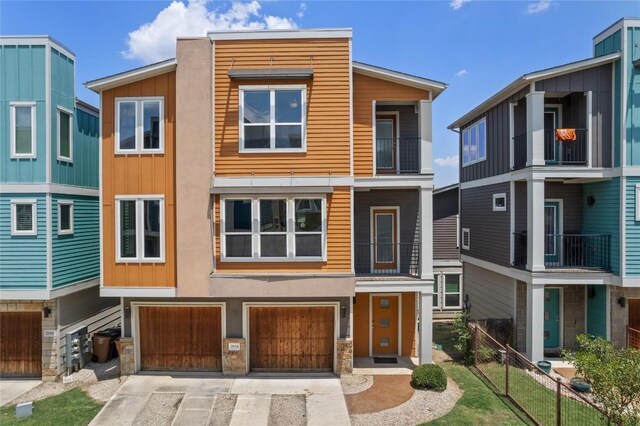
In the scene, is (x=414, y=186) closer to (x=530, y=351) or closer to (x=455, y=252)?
(x=530, y=351)

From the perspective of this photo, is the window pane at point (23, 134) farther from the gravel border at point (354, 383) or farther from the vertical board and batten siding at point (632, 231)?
the vertical board and batten siding at point (632, 231)

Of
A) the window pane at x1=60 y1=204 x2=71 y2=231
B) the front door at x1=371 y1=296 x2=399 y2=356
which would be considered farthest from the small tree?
the window pane at x1=60 y1=204 x2=71 y2=231

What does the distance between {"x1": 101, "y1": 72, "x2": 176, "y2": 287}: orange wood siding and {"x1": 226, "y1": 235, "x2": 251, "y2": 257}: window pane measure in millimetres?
1607

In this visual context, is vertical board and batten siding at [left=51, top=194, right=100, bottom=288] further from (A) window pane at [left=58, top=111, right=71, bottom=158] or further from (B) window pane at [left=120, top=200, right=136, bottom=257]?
(B) window pane at [left=120, top=200, right=136, bottom=257]

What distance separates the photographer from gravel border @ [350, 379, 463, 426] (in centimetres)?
887

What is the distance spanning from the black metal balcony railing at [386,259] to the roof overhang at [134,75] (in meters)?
8.09

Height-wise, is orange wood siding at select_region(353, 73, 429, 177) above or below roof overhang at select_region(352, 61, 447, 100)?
below

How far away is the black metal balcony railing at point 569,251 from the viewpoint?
41.1 feet

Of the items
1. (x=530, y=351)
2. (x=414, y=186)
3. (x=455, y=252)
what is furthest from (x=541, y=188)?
(x=455, y=252)

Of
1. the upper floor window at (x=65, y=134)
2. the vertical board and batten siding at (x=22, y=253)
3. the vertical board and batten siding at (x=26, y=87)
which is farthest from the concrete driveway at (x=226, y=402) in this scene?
the upper floor window at (x=65, y=134)

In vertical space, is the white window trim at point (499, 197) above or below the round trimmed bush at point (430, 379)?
above

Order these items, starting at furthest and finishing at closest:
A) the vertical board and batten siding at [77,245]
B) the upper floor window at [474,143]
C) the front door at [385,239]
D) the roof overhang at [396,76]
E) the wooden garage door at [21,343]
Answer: the upper floor window at [474,143] → the front door at [385,239] → the wooden garage door at [21,343] → the roof overhang at [396,76] → the vertical board and batten siding at [77,245]

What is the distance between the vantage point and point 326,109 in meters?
11.0

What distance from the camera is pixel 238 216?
10.9 m
